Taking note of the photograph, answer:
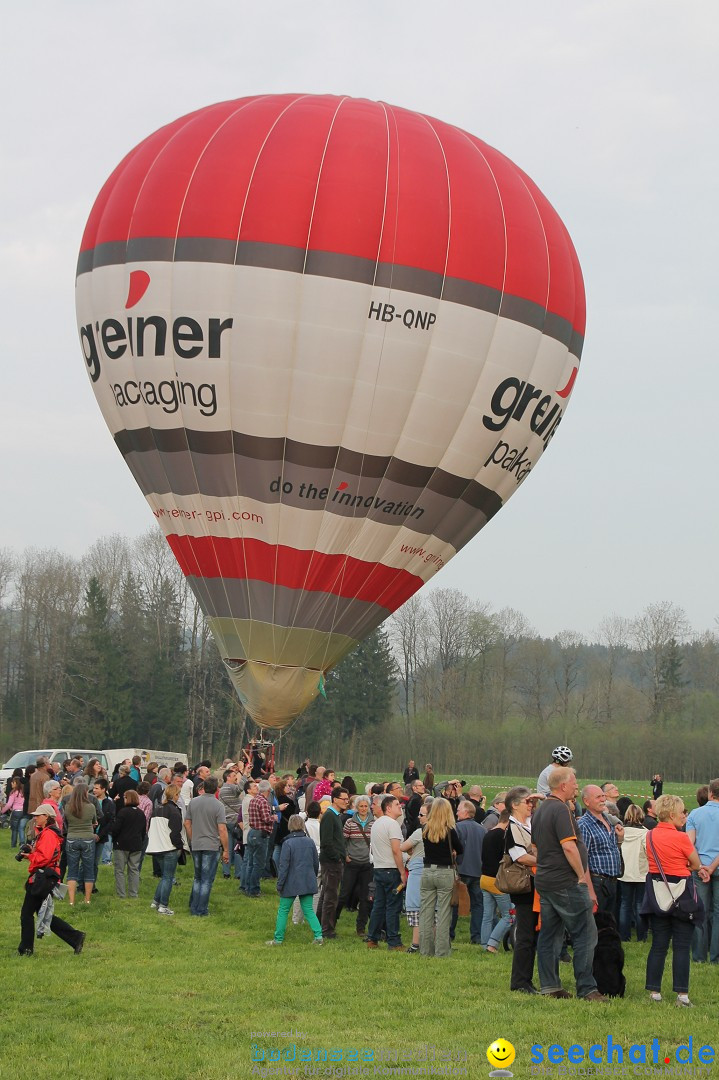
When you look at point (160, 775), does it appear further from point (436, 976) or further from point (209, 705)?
point (209, 705)

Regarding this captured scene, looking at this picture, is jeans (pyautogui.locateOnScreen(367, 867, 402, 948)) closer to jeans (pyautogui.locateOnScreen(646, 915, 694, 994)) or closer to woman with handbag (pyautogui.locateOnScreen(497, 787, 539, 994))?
woman with handbag (pyautogui.locateOnScreen(497, 787, 539, 994))

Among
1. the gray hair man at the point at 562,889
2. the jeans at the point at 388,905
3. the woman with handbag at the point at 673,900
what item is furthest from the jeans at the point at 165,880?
the woman with handbag at the point at 673,900

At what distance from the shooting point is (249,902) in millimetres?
14125

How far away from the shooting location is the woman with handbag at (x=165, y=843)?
13.2 meters

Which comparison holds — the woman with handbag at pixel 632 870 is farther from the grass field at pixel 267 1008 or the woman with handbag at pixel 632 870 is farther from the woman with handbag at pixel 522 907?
the woman with handbag at pixel 522 907

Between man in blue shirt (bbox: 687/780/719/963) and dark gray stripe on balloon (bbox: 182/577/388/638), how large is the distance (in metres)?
8.08

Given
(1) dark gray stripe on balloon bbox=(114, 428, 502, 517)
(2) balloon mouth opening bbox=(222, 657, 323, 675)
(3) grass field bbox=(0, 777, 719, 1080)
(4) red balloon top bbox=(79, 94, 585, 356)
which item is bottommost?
(3) grass field bbox=(0, 777, 719, 1080)

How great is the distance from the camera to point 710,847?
9.91 metres

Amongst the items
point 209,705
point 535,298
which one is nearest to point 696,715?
point 209,705

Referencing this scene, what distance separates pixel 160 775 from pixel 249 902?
3687 mm

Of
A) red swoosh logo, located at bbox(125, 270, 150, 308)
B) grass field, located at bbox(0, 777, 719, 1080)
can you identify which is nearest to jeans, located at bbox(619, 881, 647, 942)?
grass field, located at bbox(0, 777, 719, 1080)

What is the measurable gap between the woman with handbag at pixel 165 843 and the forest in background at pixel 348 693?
43.0 m

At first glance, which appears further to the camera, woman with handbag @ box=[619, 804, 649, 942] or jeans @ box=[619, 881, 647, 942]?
jeans @ box=[619, 881, 647, 942]

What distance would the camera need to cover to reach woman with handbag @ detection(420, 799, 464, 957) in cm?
1023
